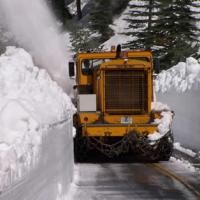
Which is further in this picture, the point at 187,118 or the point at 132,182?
the point at 187,118

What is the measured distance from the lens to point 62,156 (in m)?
10.8

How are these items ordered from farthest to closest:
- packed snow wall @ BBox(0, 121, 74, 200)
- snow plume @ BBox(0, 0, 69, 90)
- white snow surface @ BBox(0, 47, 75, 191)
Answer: snow plume @ BBox(0, 0, 69, 90)
packed snow wall @ BBox(0, 121, 74, 200)
white snow surface @ BBox(0, 47, 75, 191)

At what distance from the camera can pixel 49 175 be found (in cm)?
864

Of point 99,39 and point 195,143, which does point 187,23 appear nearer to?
point 99,39

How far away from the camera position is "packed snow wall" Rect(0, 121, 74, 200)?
6.04 meters

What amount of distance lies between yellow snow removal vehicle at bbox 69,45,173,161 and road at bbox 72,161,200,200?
62cm

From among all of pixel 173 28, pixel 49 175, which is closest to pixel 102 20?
pixel 173 28

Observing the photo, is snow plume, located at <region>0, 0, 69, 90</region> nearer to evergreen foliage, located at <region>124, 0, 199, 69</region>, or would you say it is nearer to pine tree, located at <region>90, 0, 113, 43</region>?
evergreen foliage, located at <region>124, 0, 199, 69</region>

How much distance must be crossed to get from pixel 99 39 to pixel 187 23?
A: 1346cm

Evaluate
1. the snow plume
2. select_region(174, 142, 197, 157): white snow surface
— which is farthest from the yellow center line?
the snow plume

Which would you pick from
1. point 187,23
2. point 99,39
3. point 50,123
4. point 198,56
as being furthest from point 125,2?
point 50,123

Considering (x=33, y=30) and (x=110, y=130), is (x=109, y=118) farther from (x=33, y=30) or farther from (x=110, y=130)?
(x=33, y=30)

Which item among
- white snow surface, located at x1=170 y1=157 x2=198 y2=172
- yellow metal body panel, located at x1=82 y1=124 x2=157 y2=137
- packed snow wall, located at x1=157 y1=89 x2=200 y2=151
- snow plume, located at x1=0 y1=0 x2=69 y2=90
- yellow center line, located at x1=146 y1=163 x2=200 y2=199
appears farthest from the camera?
snow plume, located at x1=0 y1=0 x2=69 y2=90

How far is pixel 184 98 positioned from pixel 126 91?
609cm
